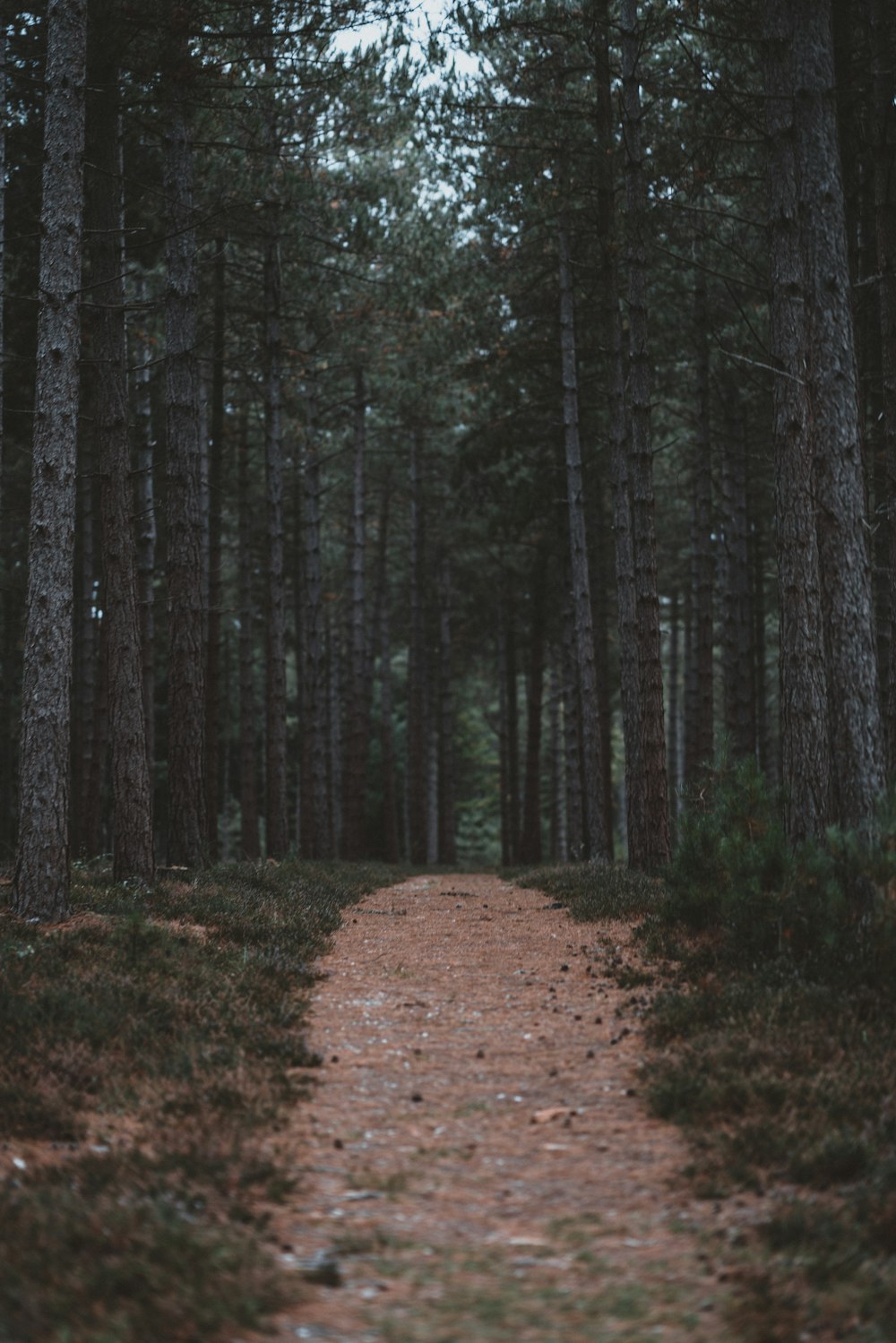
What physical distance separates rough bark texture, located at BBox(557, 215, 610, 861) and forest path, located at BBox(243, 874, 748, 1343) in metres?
9.84

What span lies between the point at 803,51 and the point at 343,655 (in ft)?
123

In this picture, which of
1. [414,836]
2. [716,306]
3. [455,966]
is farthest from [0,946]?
[414,836]

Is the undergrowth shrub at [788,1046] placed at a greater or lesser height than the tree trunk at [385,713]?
lesser

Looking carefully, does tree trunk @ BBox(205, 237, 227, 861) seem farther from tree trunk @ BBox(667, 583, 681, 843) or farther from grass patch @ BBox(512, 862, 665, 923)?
tree trunk @ BBox(667, 583, 681, 843)

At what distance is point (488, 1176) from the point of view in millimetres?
5164

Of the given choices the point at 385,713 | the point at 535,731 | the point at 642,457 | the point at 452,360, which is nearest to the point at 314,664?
the point at 452,360

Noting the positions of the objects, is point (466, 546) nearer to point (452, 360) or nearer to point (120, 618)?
point (452, 360)

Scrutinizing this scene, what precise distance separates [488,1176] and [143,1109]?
6.50ft

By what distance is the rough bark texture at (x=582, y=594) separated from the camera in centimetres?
1900

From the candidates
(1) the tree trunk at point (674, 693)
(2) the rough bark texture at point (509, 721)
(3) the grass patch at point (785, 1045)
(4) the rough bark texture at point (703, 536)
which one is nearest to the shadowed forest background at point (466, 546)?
(3) the grass patch at point (785, 1045)

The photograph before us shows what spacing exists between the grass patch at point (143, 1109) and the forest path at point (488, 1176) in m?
0.26

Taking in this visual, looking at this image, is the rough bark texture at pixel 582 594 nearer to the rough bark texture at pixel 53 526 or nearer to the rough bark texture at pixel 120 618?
the rough bark texture at pixel 120 618

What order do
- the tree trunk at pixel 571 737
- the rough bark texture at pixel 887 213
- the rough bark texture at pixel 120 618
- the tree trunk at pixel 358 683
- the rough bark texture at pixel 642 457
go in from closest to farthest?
the rough bark texture at pixel 887 213
the rough bark texture at pixel 120 618
the rough bark texture at pixel 642 457
the tree trunk at pixel 358 683
the tree trunk at pixel 571 737

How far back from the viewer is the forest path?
12.8ft
